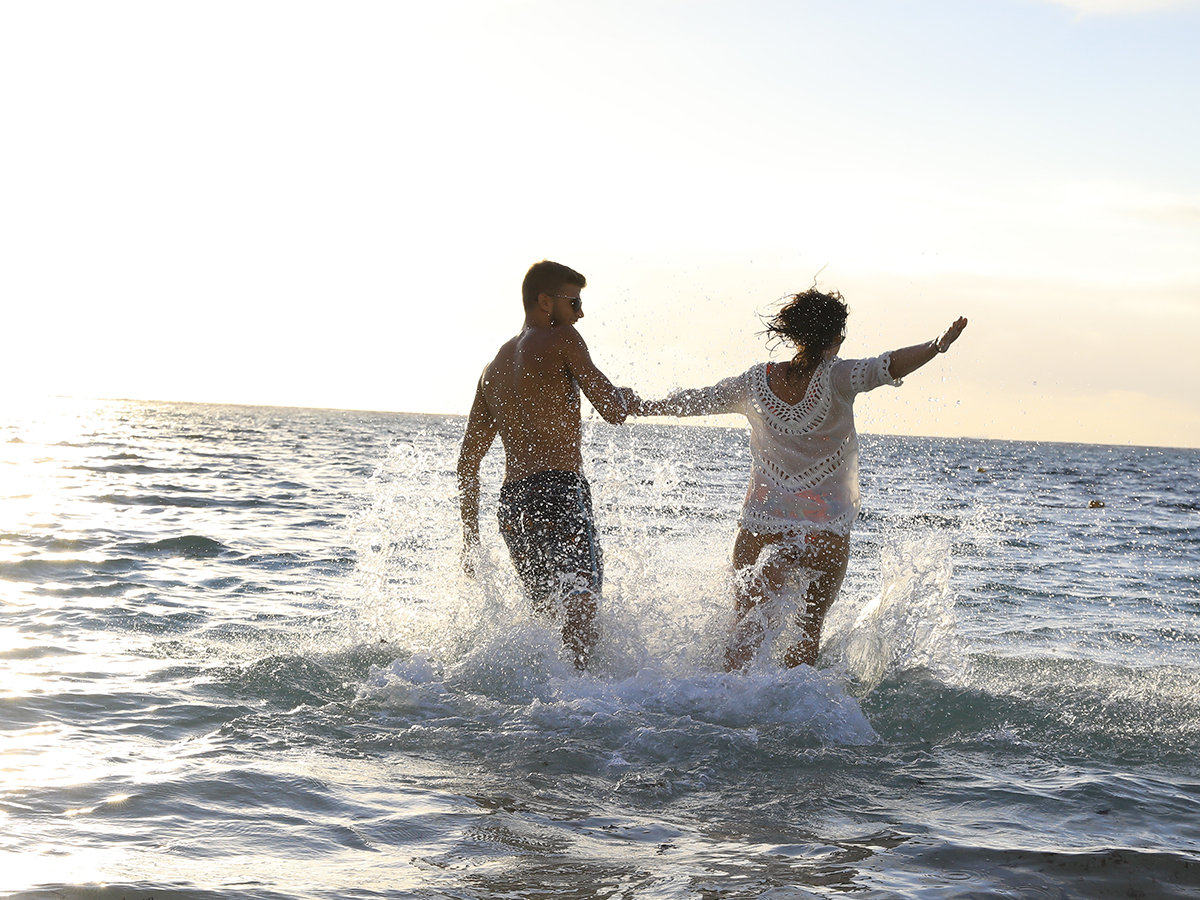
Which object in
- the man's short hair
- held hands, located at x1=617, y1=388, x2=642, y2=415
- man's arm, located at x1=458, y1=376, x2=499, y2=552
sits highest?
the man's short hair

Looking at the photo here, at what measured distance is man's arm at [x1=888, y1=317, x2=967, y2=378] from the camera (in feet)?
14.1

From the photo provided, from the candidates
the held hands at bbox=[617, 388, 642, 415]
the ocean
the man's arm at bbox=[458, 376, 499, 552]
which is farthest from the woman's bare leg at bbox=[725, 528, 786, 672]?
the man's arm at bbox=[458, 376, 499, 552]

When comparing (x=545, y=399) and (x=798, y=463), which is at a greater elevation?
(x=545, y=399)

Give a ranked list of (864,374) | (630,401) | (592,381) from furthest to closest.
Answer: (630,401) → (592,381) → (864,374)

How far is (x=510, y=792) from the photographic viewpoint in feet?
11.8

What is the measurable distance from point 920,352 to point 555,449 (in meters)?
1.86

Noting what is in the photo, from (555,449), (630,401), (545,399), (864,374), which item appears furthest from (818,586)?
(545,399)

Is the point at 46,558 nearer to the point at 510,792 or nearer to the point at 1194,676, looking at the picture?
the point at 510,792

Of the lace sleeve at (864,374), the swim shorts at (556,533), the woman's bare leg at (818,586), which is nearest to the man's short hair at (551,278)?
the swim shorts at (556,533)

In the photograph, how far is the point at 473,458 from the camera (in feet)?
18.2

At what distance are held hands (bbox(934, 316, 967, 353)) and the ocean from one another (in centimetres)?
170

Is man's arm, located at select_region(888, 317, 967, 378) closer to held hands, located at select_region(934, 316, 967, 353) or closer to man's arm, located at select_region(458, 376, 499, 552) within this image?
held hands, located at select_region(934, 316, 967, 353)

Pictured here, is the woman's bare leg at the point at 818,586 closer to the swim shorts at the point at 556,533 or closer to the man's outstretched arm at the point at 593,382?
the swim shorts at the point at 556,533

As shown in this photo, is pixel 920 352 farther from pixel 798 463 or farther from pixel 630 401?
pixel 630 401
